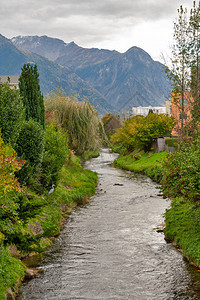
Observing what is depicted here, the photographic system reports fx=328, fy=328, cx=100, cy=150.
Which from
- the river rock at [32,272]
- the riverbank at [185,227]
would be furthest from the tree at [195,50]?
the river rock at [32,272]

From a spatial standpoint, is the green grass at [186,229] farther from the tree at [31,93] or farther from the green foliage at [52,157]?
the tree at [31,93]

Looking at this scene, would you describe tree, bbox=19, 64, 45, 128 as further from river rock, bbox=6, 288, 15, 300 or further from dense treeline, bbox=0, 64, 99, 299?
river rock, bbox=6, 288, 15, 300

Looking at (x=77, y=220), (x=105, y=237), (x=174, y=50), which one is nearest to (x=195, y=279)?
(x=105, y=237)

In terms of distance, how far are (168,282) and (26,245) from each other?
5903 millimetres

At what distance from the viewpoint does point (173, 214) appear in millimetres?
21016

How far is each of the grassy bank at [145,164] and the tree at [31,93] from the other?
18.5 metres

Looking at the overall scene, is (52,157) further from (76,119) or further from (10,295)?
(10,295)

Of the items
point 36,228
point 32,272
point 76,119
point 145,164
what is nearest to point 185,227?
point 36,228

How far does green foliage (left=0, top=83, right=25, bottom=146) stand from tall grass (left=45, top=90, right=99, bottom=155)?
15224 mm

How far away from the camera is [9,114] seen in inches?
706

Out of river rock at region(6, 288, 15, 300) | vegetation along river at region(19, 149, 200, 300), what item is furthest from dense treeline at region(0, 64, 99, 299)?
vegetation along river at region(19, 149, 200, 300)

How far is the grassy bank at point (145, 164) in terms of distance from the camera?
4136 cm

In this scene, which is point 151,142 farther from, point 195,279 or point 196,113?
point 195,279

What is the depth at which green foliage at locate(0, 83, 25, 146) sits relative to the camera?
17.5 meters
